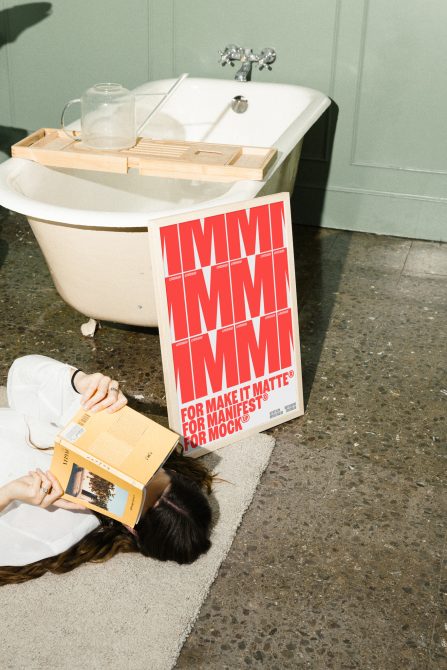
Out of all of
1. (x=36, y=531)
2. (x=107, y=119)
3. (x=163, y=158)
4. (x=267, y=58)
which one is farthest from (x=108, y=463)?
(x=267, y=58)

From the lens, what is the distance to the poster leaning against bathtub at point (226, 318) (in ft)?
6.81

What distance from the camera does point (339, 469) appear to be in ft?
7.21

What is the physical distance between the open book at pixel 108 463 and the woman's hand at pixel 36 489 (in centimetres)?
2

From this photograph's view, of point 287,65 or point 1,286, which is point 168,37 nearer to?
point 287,65

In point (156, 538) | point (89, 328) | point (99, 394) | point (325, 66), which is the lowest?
point (89, 328)

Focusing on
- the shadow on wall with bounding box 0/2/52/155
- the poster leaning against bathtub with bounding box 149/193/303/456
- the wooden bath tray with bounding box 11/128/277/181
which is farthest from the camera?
Result: the shadow on wall with bounding box 0/2/52/155

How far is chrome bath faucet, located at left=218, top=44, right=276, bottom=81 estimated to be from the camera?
3.49 metres

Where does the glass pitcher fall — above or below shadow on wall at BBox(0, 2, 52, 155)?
above

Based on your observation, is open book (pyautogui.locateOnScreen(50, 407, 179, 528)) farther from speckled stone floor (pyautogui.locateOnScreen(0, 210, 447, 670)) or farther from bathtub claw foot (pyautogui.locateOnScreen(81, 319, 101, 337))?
bathtub claw foot (pyautogui.locateOnScreen(81, 319, 101, 337))

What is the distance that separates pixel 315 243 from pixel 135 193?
0.84 metres

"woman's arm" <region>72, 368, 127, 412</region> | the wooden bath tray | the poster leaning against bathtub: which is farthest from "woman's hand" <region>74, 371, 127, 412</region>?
the wooden bath tray

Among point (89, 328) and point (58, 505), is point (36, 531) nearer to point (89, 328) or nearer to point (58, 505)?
point (58, 505)

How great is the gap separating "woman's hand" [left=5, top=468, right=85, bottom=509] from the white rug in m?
0.26

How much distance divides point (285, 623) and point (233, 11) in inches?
103
